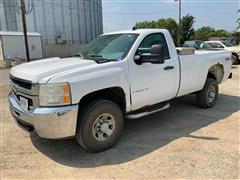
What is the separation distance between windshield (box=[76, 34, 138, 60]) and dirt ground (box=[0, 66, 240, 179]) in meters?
1.52

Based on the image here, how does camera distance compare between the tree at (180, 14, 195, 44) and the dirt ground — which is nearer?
the dirt ground

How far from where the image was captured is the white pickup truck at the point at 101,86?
3484mm

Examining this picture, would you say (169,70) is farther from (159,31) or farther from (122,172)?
(122,172)

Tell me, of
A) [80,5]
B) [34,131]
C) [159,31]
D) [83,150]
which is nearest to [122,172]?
[83,150]

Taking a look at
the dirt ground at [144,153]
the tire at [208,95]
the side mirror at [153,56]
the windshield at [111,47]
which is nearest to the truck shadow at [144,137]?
the dirt ground at [144,153]

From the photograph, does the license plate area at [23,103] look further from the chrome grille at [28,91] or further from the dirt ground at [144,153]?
the dirt ground at [144,153]

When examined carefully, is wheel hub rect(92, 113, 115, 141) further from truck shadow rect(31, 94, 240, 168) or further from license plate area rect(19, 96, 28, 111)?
license plate area rect(19, 96, 28, 111)

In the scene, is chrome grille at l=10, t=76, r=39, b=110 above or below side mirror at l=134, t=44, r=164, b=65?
below

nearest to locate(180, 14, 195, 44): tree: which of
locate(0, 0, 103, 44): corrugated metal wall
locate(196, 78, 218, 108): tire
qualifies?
locate(0, 0, 103, 44): corrugated metal wall


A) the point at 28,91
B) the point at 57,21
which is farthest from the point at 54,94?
the point at 57,21

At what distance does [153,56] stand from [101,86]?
101 cm

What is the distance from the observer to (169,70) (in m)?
4.88

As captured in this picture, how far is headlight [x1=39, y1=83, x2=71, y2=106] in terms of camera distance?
3434 millimetres

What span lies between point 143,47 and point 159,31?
0.64 m
